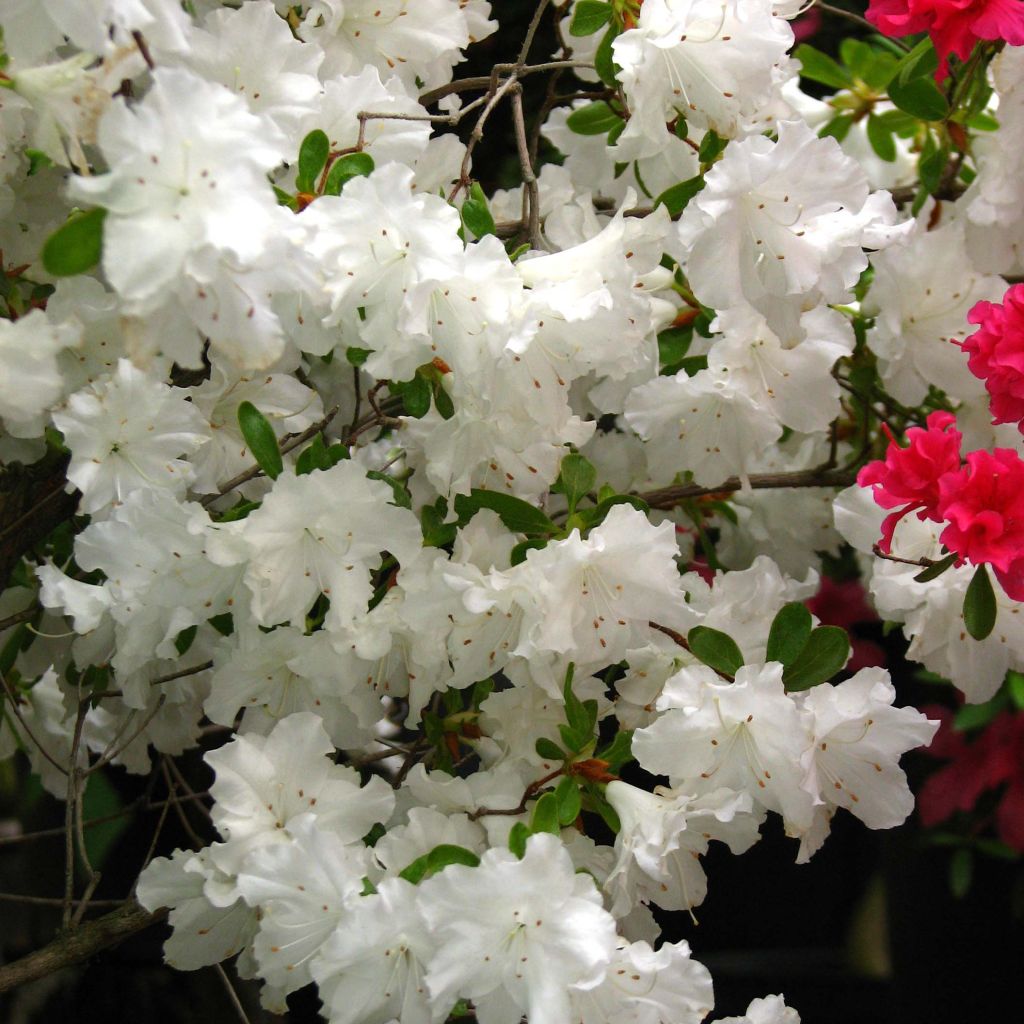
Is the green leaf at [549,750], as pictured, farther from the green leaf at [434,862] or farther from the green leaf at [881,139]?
the green leaf at [881,139]

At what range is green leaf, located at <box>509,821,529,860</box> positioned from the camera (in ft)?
2.82

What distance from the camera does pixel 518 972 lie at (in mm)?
795

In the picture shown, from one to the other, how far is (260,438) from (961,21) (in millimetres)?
551

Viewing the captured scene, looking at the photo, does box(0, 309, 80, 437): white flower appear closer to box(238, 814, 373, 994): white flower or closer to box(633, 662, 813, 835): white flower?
box(238, 814, 373, 994): white flower

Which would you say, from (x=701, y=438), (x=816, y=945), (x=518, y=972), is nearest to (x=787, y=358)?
(x=701, y=438)

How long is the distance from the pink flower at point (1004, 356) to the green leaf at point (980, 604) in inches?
4.1

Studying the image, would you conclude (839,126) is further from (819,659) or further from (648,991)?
(648,991)

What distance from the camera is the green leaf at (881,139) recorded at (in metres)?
1.35

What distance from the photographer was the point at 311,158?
35.4 inches

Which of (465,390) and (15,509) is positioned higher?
(465,390)

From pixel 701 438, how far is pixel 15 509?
53cm

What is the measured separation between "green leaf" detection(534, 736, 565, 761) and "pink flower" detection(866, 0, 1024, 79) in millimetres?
545

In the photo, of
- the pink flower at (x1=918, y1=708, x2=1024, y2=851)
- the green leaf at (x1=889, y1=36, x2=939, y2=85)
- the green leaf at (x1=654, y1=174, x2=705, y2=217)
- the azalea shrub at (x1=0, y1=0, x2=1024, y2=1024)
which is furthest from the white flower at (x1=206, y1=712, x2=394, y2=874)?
the pink flower at (x1=918, y1=708, x2=1024, y2=851)

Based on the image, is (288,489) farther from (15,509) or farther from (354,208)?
(15,509)
